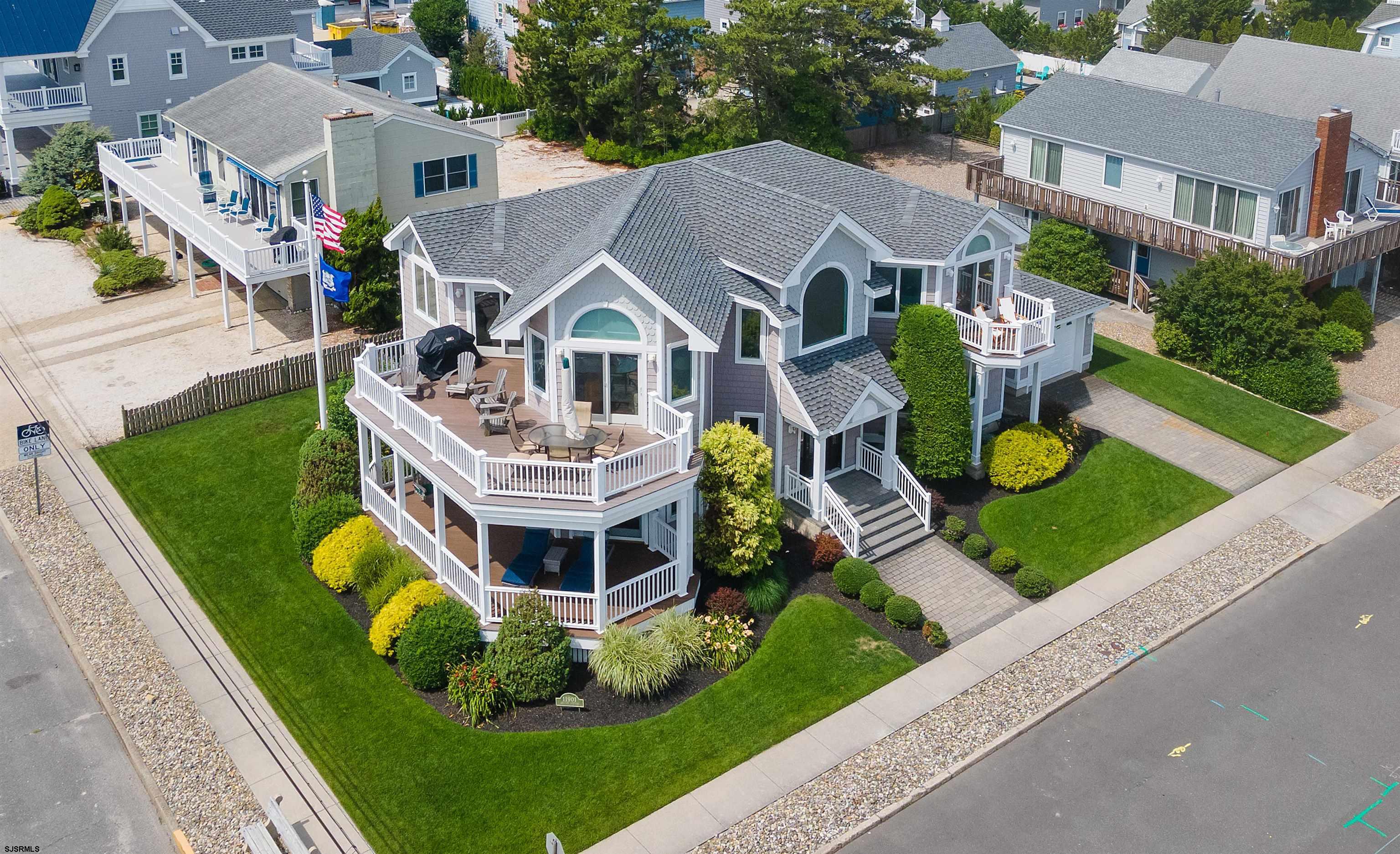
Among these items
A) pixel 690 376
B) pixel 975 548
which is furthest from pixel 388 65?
pixel 975 548

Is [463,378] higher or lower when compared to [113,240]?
higher

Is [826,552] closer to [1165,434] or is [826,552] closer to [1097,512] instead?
[1097,512]

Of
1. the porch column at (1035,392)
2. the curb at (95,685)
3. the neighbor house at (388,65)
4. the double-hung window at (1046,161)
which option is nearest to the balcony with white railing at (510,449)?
the curb at (95,685)

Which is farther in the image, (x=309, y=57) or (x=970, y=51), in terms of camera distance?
(x=970, y=51)

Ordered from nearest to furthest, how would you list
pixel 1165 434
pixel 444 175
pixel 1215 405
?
pixel 1165 434 < pixel 1215 405 < pixel 444 175

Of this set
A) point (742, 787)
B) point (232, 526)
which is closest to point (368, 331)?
point (232, 526)

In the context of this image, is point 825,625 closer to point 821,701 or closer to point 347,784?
point 821,701

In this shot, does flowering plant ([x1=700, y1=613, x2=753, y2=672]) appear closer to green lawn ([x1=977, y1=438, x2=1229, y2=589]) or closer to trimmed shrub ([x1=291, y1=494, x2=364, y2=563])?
green lawn ([x1=977, y1=438, x2=1229, y2=589])
